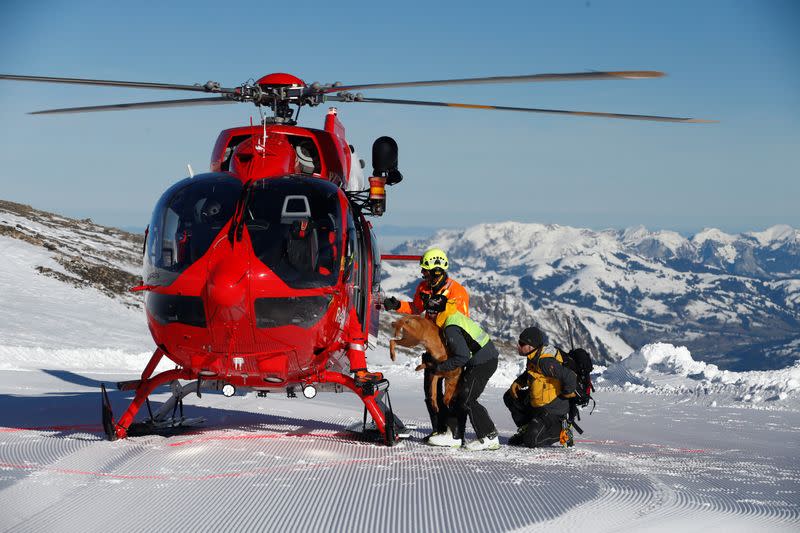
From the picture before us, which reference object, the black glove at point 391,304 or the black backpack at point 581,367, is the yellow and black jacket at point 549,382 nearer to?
the black backpack at point 581,367

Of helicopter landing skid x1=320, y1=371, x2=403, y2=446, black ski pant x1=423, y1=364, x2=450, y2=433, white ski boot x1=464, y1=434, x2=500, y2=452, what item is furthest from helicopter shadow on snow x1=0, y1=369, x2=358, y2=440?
white ski boot x1=464, y1=434, x2=500, y2=452

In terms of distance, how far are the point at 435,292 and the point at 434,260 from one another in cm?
38

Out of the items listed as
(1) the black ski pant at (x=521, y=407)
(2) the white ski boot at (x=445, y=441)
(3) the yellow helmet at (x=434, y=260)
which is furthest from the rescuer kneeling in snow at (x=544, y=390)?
(3) the yellow helmet at (x=434, y=260)

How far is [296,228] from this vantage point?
8.17m

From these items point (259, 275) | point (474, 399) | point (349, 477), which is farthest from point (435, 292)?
point (349, 477)

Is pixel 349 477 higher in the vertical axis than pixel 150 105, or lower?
lower

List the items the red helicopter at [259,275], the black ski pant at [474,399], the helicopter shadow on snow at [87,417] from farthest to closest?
the helicopter shadow on snow at [87,417] → the black ski pant at [474,399] → the red helicopter at [259,275]

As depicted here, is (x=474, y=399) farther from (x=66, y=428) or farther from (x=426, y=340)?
(x=66, y=428)

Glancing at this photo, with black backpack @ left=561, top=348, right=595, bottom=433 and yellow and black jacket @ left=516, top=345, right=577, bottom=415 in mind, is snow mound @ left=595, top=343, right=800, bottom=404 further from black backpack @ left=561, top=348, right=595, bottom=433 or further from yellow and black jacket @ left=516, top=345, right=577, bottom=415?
yellow and black jacket @ left=516, top=345, right=577, bottom=415

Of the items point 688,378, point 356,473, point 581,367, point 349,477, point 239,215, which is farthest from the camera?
point 688,378

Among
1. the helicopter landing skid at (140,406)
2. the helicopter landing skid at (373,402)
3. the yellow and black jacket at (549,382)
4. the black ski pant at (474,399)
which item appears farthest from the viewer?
the yellow and black jacket at (549,382)

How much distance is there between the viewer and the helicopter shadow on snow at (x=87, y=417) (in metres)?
9.59

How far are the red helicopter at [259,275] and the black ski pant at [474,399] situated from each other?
78cm

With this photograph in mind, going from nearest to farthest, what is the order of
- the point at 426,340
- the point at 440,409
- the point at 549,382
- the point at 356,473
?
the point at 356,473, the point at 426,340, the point at 440,409, the point at 549,382
